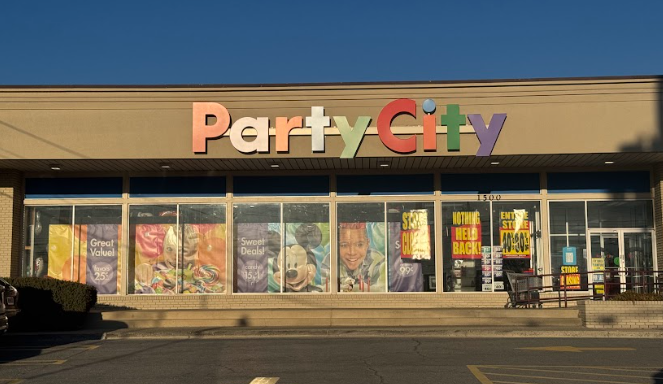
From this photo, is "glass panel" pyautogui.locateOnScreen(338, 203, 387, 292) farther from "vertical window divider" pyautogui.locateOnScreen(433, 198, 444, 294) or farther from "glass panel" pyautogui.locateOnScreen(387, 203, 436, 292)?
"vertical window divider" pyautogui.locateOnScreen(433, 198, 444, 294)

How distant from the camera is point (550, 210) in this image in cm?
2372

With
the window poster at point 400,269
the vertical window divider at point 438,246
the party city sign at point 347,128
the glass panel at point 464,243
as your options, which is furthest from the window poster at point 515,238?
the party city sign at point 347,128

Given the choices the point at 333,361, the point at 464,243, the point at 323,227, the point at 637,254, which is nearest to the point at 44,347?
the point at 333,361

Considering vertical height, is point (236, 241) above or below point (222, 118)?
below

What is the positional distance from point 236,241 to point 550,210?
950 centimetres

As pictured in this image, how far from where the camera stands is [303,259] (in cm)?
2377

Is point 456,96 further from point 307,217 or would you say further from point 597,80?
point 307,217

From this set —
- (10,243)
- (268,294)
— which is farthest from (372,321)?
(10,243)

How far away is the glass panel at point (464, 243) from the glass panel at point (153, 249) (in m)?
8.10

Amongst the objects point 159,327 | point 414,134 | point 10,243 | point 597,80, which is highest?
point 597,80

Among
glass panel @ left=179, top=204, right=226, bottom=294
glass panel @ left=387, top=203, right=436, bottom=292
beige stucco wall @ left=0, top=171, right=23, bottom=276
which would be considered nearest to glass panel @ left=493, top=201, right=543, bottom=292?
glass panel @ left=387, top=203, right=436, bottom=292

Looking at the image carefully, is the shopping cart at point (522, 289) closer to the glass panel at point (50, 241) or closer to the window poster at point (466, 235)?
the window poster at point (466, 235)

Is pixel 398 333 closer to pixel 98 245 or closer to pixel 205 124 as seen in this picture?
pixel 205 124

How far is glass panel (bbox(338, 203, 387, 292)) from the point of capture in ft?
77.6
